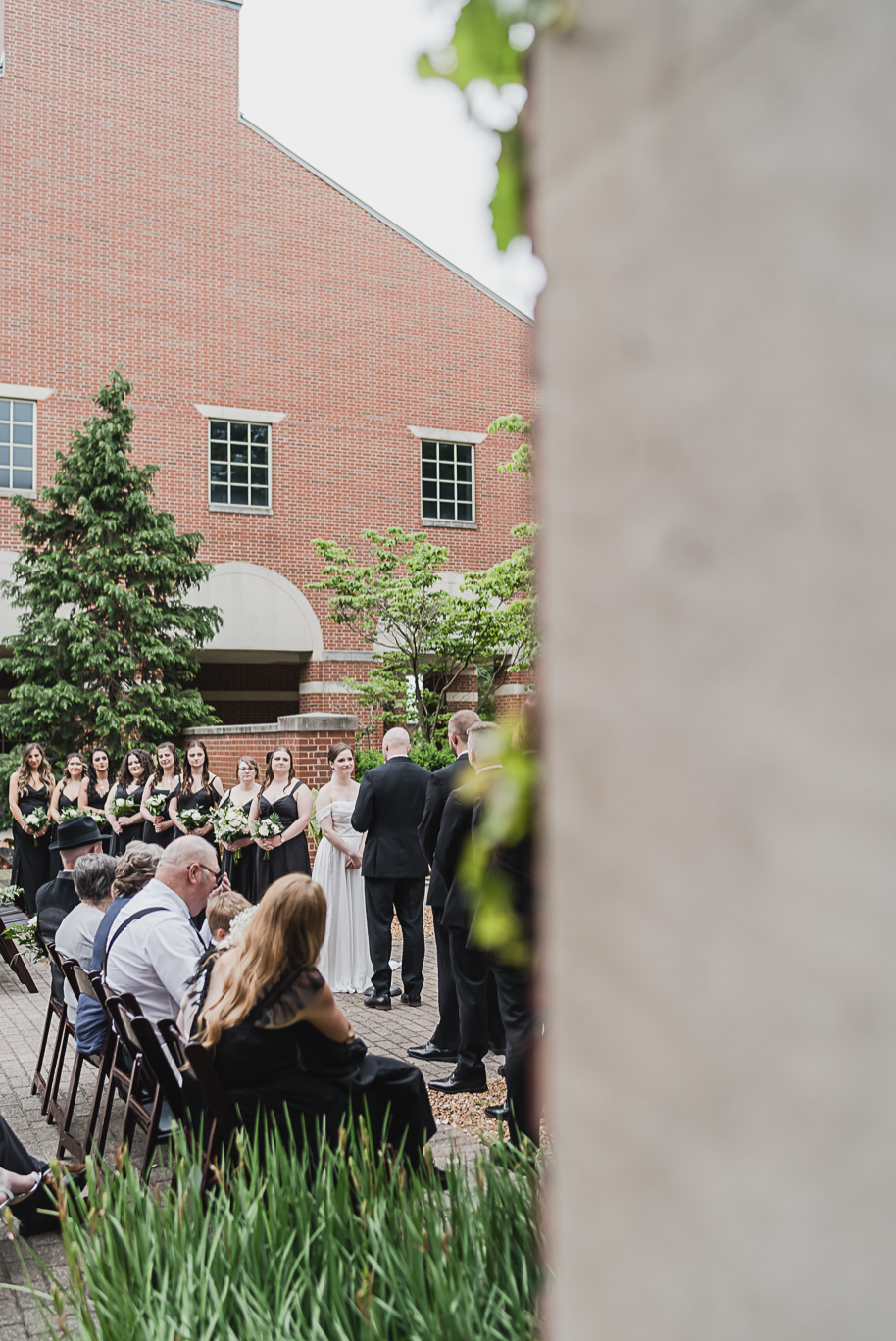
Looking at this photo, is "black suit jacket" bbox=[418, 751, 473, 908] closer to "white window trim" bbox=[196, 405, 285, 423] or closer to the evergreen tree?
the evergreen tree

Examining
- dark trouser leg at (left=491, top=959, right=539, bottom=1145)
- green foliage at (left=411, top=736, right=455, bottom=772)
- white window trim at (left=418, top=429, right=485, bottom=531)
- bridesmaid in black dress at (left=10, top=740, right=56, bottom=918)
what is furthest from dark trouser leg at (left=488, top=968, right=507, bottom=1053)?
white window trim at (left=418, top=429, right=485, bottom=531)

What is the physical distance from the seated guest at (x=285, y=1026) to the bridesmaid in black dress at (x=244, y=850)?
6.33m

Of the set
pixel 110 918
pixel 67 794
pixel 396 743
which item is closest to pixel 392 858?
pixel 396 743

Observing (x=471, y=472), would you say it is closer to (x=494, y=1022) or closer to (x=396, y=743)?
(x=396, y=743)

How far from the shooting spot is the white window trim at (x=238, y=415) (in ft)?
69.3

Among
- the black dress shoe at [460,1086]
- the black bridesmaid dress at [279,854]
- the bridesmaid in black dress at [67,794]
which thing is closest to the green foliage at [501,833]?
the black dress shoe at [460,1086]

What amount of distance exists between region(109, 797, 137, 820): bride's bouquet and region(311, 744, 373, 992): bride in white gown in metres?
3.59

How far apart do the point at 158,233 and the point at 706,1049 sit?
73.7 feet

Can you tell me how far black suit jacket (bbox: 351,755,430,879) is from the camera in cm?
864

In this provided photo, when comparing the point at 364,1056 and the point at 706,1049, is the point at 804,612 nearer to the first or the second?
the point at 706,1049

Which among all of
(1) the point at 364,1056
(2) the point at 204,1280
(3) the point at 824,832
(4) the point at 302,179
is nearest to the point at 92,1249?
(2) the point at 204,1280

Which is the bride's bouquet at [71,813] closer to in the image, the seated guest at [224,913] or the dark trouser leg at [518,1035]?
the seated guest at [224,913]

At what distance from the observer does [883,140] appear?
1.03m

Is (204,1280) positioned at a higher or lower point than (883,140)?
lower
